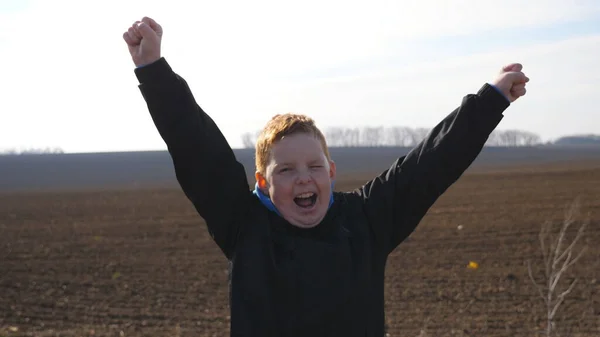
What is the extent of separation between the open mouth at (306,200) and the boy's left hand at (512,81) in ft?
2.10

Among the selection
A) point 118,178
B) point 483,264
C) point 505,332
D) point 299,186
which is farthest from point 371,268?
point 118,178

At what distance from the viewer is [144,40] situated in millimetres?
1800

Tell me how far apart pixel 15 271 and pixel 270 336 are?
49.0 ft

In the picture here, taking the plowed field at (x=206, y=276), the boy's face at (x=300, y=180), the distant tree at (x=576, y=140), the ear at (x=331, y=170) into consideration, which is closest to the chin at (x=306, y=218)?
the boy's face at (x=300, y=180)

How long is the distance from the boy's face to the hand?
1.42 feet

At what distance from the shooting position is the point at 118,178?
202 feet

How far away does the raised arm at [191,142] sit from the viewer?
179cm

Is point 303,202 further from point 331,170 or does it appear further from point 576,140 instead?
point 576,140

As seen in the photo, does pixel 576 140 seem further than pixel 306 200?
Yes

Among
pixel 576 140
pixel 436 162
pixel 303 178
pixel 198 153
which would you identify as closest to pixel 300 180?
pixel 303 178

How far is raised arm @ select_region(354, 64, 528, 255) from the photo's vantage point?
6.32 feet

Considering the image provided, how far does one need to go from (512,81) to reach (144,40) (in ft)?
3.52

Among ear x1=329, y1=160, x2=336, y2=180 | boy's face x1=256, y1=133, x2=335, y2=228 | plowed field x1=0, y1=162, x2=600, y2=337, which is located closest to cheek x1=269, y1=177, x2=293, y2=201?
boy's face x1=256, y1=133, x2=335, y2=228

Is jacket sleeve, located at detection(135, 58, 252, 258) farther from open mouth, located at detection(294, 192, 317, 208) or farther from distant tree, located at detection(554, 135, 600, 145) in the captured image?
distant tree, located at detection(554, 135, 600, 145)
